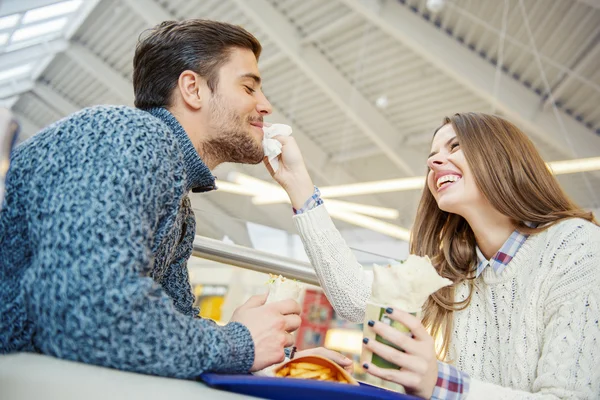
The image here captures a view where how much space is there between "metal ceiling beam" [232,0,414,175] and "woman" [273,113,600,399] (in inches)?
285

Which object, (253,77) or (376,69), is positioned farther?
(376,69)

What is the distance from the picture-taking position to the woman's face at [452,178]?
59.1 inches

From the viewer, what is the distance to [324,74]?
925 cm

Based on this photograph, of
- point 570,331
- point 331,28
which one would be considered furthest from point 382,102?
point 570,331

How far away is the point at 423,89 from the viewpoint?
9141 millimetres

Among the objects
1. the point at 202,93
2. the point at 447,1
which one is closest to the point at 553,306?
the point at 202,93

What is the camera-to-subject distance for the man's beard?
1.53 metres

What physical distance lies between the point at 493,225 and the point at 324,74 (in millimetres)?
8053

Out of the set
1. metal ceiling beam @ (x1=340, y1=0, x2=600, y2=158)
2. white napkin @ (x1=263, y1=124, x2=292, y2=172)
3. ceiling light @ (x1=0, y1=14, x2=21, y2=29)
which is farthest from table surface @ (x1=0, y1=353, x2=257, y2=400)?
ceiling light @ (x1=0, y1=14, x2=21, y2=29)

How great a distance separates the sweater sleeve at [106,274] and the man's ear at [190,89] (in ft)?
1.97

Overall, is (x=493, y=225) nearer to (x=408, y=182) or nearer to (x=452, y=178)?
(x=452, y=178)

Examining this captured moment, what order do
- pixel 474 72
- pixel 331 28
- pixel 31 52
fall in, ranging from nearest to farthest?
pixel 474 72 < pixel 331 28 < pixel 31 52

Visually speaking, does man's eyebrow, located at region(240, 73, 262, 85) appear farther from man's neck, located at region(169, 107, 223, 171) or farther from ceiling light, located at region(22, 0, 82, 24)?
ceiling light, located at region(22, 0, 82, 24)

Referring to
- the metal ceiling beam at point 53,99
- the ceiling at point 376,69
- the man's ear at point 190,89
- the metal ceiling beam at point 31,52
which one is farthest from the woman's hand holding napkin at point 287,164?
the metal ceiling beam at point 53,99
